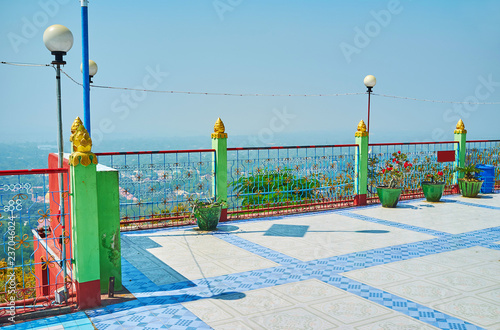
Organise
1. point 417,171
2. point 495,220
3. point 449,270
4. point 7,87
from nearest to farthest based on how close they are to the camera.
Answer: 1. point 449,270
2. point 495,220
3. point 417,171
4. point 7,87

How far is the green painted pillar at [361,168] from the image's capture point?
10.2 m

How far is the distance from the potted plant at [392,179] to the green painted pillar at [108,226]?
22.3ft

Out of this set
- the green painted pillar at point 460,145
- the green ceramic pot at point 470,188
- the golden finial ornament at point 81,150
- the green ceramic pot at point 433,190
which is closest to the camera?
the golden finial ornament at point 81,150

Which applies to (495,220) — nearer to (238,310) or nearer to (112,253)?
(238,310)

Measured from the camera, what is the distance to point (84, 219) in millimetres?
4176

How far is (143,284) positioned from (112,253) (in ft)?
1.72

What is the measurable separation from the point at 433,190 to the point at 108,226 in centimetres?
821

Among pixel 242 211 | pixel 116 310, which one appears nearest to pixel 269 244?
pixel 242 211

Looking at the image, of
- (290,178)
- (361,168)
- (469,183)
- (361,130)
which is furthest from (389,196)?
(469,183)

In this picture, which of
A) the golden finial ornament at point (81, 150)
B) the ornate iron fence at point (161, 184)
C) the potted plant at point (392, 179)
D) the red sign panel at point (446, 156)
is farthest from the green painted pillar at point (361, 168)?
the golden finial ornament at point (81, 150)

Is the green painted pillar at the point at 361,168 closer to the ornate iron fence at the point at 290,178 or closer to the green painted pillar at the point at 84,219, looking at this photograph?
the ornate iron fence at the point at 290,178

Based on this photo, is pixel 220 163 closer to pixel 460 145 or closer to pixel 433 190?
pixel 433 190

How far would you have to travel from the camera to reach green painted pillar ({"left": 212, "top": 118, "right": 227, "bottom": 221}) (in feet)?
27.0

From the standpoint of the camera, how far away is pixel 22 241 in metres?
3.97
